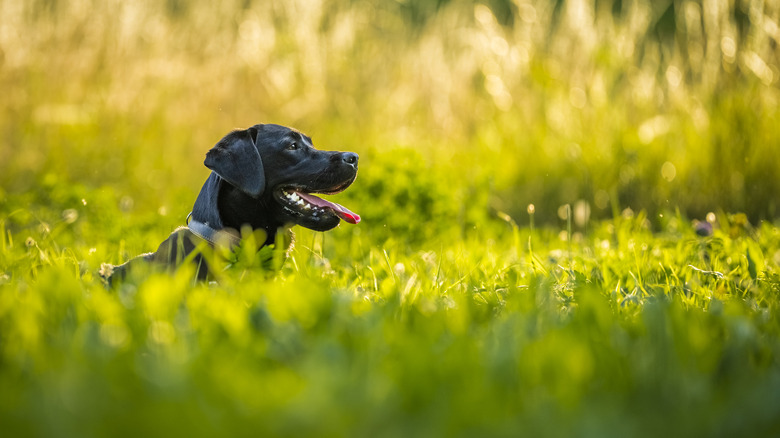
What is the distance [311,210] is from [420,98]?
3.92 metres

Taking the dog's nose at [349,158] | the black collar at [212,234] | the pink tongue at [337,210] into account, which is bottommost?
the black collar at [212,234]

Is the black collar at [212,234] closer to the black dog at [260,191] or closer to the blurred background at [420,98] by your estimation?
the black dog at [260,191]

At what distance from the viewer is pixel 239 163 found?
9.12 feet

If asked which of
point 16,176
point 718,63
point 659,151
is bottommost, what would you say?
point 16,176

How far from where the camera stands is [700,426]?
1.13 metres

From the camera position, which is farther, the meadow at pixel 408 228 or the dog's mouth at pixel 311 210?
the dog's mouth at pixel 311 210

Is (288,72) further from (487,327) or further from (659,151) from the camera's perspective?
(487,327)

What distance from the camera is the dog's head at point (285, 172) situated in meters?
2.77

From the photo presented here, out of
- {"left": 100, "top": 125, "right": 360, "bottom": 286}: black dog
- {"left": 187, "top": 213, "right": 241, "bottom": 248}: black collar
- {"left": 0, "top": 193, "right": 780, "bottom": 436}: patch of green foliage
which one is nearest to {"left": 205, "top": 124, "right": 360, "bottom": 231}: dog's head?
{"left": 100, "top": 125, "right": 360, "bottom": 286}: black dog

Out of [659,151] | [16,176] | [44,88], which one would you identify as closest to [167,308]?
[16,176]

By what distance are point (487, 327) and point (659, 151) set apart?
3.93m

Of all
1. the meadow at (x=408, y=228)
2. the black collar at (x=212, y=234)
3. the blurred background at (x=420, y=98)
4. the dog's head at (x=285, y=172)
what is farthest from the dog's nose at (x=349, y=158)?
the blurred background at (x=420, y=98)


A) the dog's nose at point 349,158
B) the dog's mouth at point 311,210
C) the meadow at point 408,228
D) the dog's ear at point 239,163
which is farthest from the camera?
the dog's nose at point 349,158

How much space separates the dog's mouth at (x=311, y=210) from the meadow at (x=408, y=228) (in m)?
0.18
